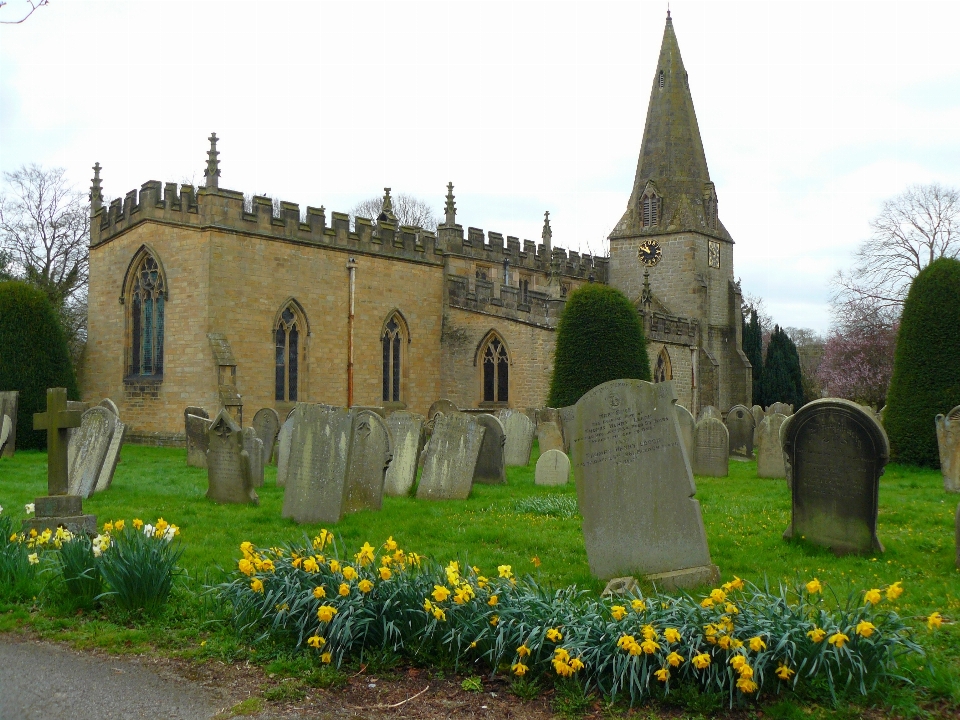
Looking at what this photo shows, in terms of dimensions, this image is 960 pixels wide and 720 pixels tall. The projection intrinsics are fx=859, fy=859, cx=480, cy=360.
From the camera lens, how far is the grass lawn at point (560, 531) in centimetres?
650

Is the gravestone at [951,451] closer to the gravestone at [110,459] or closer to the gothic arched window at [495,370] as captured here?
the gravestone at [110,459]

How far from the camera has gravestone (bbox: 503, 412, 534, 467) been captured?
1717 cm

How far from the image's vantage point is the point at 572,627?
15.0ft

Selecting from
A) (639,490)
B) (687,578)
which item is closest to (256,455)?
(639,490)

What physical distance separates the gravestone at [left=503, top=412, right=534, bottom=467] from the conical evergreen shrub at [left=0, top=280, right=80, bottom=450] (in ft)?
41.4

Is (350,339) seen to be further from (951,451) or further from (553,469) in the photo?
(951,451)

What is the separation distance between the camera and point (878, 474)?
7.40 meters

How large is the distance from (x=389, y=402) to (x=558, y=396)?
727 centimetres

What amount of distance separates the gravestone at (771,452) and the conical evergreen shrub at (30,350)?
17532 mm

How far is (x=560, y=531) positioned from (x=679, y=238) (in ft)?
95.8

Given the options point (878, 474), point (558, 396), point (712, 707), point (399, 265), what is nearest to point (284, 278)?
point (399, 265)

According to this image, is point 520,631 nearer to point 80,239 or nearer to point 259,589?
point 259,589

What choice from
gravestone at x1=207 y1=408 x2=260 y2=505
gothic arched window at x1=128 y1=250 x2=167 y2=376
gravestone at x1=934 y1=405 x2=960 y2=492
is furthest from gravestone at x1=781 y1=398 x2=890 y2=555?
gothic arched window at x1=128 y1=250 x2=167 y2=376

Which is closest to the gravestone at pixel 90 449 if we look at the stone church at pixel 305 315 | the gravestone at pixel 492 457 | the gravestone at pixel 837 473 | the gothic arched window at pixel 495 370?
the gravestone at pixel 492 457
